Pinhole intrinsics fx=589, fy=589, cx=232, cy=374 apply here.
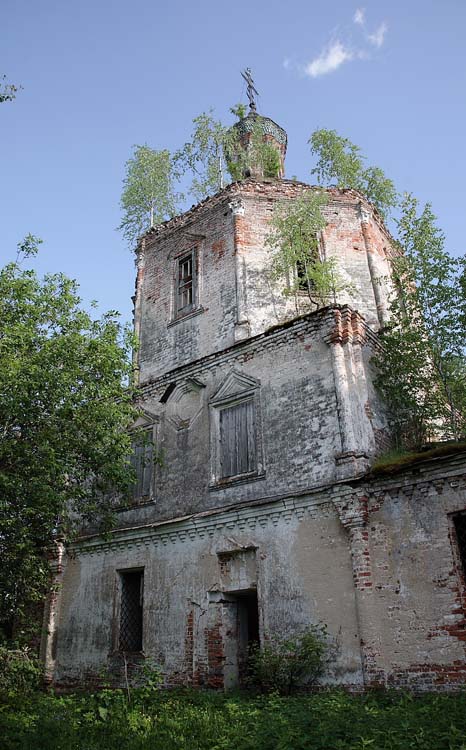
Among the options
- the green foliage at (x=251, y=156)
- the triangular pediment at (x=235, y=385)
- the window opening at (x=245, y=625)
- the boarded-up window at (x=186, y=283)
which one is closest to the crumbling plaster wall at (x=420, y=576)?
the window opening at (x=245, y=625)

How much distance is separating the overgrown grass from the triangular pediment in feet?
18.4

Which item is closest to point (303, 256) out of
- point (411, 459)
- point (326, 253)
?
point (326, 253)

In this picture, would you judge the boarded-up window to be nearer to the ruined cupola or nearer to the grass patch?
the ruined cupola

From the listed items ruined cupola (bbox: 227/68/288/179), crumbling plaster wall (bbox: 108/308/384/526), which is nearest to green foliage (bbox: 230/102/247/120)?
ruined cupola (bbox: 227/68/288/179)

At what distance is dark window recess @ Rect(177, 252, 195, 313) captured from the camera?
15.7 m

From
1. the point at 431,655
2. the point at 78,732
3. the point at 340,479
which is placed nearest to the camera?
the point at 78,732

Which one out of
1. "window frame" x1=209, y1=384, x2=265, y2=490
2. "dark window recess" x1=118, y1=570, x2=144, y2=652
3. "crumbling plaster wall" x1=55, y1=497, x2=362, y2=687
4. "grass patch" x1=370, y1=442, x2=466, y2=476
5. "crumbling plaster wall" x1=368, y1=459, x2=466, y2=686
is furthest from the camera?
"dark window recess" x1=118, y1=570, x2=144, y2=652

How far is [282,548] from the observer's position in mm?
10234

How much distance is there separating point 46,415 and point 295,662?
577cm

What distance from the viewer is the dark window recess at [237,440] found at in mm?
11695

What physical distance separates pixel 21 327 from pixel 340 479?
6.01 meters

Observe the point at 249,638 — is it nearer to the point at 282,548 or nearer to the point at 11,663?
the point at 282,548

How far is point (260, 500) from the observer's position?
10703 mm

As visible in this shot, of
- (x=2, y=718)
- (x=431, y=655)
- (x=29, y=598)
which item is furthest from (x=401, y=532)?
(x=29, y=598)
